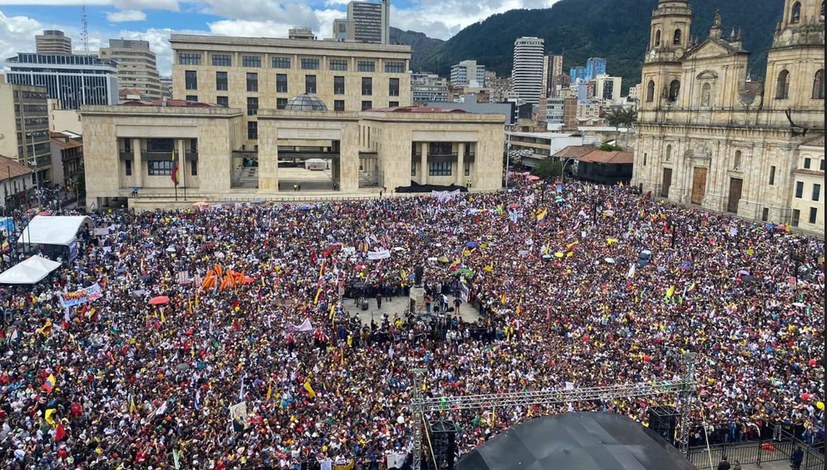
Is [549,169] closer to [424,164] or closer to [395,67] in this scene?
[395,67]

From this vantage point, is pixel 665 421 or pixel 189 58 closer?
pixel 665 421

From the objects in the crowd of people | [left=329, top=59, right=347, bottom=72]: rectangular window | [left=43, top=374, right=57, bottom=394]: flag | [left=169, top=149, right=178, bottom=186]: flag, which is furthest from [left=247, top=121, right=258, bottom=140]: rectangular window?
[left=43, top=374, right=57, bottom=394]: flag

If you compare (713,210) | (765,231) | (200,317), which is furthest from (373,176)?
(200,317)

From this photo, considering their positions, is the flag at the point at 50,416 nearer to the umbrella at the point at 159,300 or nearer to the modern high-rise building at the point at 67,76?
the umbrella at the point at 159,300

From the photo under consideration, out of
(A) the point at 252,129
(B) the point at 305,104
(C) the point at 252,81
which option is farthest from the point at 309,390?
(C) the point at 252,81

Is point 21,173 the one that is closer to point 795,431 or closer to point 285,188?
point 285,188

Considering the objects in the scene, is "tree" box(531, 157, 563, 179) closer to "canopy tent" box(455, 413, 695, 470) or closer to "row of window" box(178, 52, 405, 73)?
"row of window" box(178, 52, 405, 73)
